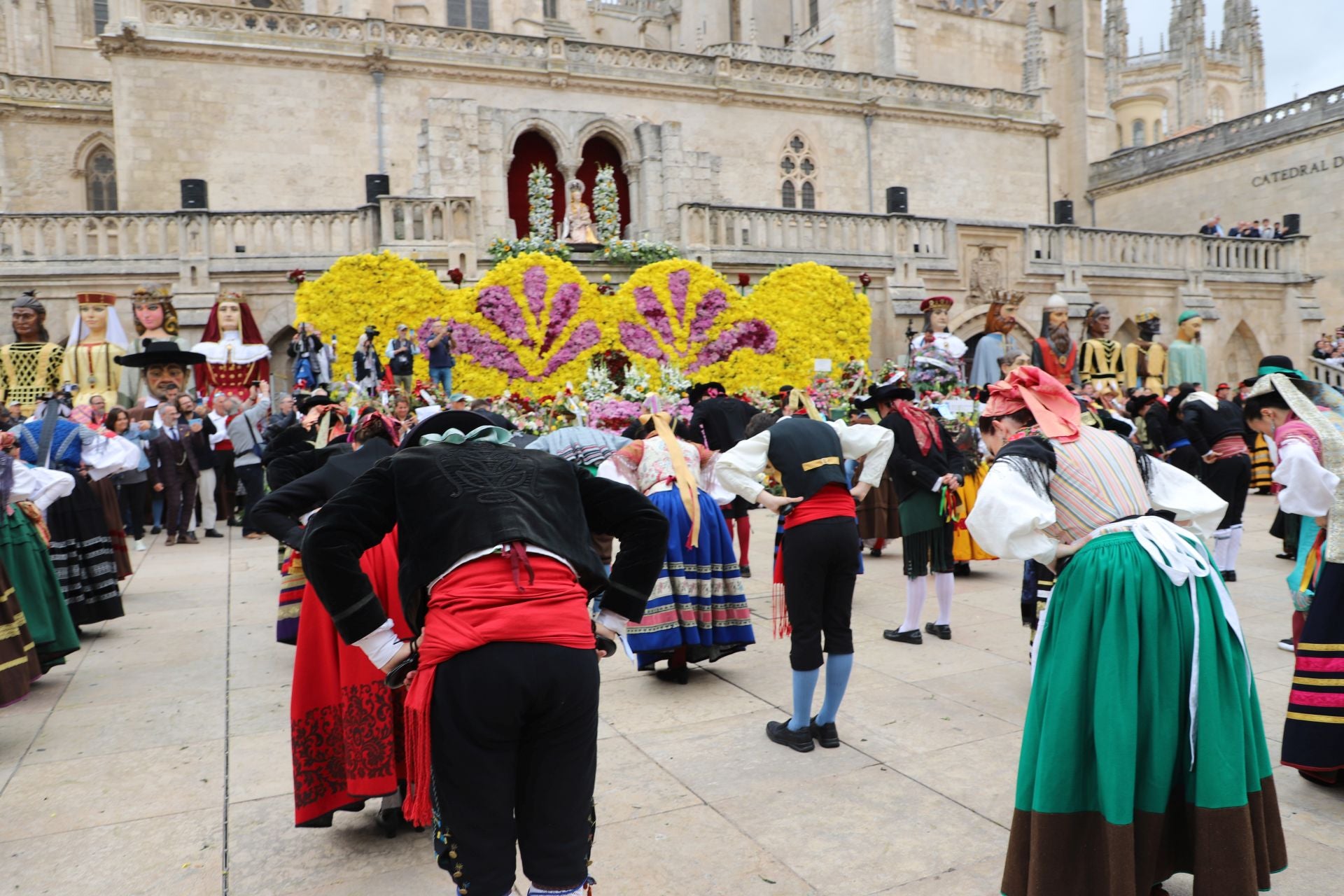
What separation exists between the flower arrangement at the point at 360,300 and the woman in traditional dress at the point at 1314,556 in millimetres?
10331

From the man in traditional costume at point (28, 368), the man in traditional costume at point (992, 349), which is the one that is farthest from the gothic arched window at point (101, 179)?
the man in traditional costume at point (992, 349)

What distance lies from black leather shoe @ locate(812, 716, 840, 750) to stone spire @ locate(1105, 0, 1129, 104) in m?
63.2

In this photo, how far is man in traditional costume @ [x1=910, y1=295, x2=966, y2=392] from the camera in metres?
12.8

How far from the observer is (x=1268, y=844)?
10.4ft

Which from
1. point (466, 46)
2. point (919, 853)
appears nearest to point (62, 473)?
point (919, 853)

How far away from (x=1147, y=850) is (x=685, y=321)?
1140 centimetres

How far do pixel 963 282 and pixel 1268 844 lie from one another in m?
18.1

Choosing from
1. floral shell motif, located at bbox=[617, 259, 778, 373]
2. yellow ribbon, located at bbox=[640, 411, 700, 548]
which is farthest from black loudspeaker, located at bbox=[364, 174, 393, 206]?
yellow ribbon, located at bbox=[640, 411, 700, 548]

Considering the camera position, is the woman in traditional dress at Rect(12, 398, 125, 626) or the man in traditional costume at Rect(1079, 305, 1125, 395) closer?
the woman in traditional dress at Rect(12, 398, 125, 626)

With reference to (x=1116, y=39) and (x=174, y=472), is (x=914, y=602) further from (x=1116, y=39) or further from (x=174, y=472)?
(x=1116, y=39)

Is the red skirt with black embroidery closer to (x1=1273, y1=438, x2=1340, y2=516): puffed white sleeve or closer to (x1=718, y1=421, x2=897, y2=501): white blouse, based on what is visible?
(x1=718, y1=421, x2=897, y2=501): white blouse

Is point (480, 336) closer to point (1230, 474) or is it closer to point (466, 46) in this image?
point (1230, 474)

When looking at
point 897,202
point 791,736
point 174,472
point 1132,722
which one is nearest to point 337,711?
point 791,736

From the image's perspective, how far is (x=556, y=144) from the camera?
74.7ft
